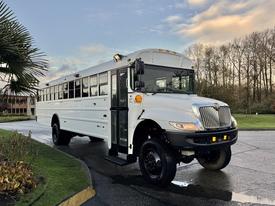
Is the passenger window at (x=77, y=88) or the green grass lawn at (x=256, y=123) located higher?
the passenger window at (x=77, y=88)

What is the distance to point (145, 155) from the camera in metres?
8.05

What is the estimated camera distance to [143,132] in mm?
8562

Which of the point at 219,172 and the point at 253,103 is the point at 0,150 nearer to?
the point at 219,172

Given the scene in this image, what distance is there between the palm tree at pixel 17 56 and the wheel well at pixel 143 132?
2.68 meters

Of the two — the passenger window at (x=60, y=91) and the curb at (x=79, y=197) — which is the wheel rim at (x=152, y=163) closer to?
the curb at (x=79, y=197)

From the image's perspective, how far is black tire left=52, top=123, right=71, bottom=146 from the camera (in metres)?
14.1

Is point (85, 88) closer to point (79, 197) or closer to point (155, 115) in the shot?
point (155, 115)

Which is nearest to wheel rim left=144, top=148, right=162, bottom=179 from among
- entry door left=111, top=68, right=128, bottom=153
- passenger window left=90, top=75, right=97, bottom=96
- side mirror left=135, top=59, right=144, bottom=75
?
entry door left=111, top=68, right=128, bottom=153

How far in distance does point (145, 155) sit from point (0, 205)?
351cm

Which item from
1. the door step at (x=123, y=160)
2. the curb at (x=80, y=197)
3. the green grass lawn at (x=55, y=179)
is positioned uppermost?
the door step at (x=123, y=160)

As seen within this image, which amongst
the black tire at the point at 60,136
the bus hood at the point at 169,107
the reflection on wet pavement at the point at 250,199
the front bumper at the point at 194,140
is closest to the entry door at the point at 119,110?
the bus hood at the point at 169,107

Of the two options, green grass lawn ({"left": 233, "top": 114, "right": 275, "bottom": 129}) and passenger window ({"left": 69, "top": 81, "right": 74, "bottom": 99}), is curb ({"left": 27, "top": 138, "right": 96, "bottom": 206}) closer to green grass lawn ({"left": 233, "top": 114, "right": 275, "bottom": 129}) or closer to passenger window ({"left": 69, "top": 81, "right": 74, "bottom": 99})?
passenger window ({"left": 69, "top": 81, "right": 74, "bottom": 99})

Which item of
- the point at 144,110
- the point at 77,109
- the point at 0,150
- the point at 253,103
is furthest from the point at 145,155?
the point at 253,103

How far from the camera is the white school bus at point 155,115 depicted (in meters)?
7.34
